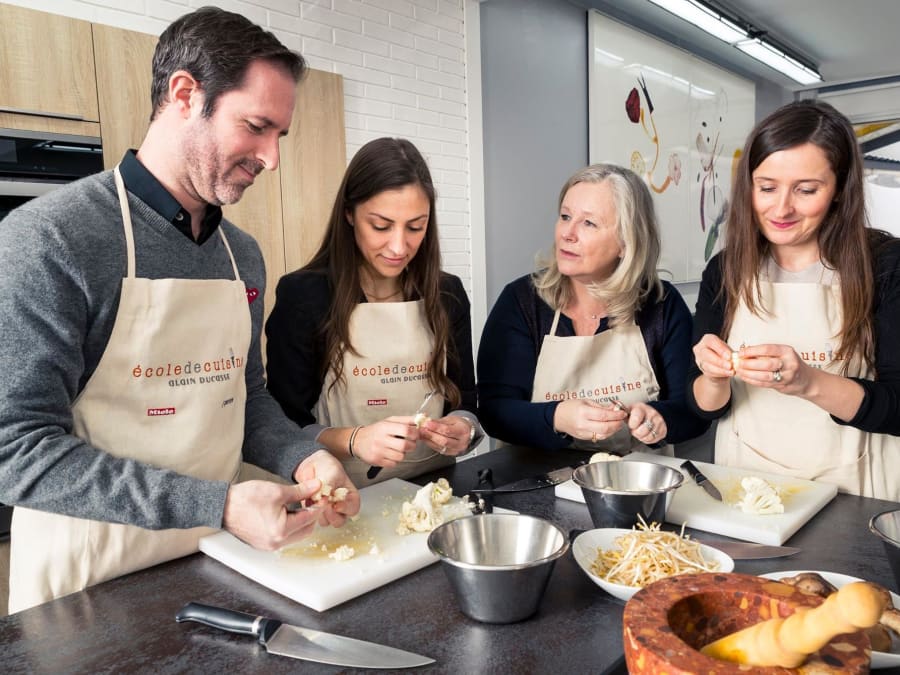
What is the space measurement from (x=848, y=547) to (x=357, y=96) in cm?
327

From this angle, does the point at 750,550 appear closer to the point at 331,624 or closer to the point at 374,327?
the point at 331,624

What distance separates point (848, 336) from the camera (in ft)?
6.00

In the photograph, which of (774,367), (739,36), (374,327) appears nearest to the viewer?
(774,367)

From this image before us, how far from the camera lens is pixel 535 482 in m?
1.71

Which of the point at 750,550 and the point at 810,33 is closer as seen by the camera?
the point at 750,550

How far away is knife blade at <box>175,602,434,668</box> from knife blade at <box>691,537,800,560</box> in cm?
63

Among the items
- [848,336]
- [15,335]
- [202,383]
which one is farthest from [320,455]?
[848,336]

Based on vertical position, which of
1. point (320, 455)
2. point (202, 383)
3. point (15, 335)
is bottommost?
point (320, 455)

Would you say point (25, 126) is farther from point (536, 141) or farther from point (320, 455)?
point (536, 141)

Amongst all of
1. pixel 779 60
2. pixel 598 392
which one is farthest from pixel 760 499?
pixel 779 60

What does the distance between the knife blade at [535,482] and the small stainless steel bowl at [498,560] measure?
44 cm

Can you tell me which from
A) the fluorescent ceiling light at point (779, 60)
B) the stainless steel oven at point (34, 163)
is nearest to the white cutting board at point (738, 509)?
the stainless steel oven at point (34, 163)

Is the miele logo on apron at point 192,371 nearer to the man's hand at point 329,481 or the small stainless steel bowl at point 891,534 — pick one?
the man's hand at point 329,481

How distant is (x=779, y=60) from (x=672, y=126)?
175 centimetres
